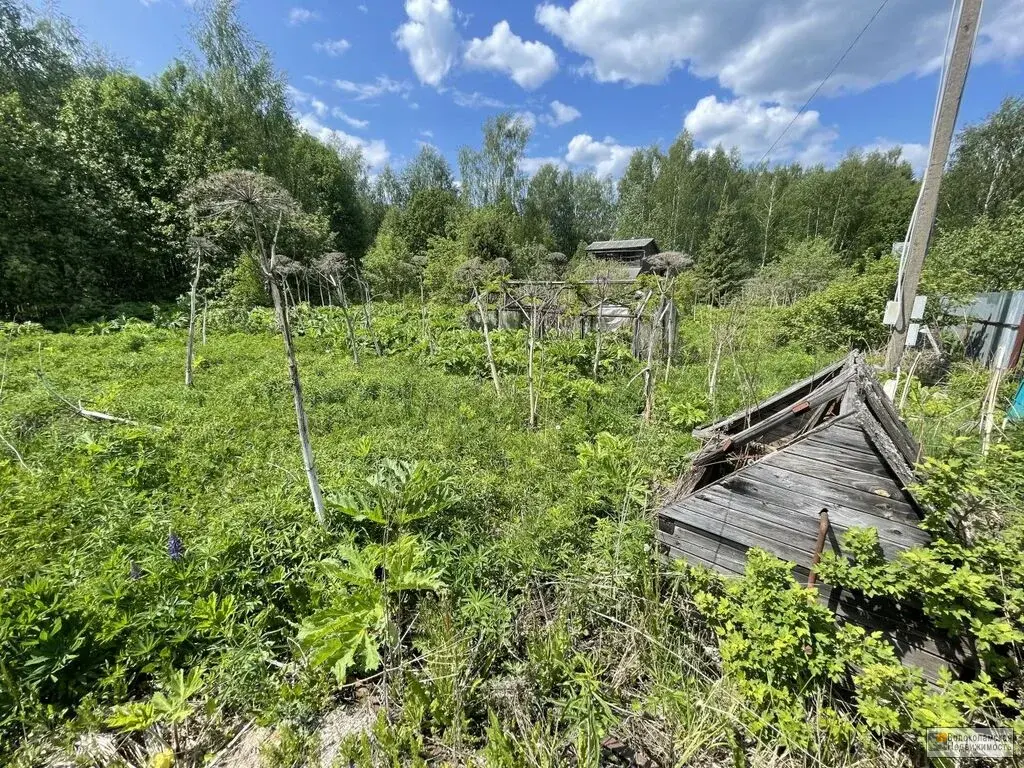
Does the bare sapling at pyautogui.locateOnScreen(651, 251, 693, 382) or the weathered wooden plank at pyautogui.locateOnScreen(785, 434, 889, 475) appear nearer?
the weathered wooden plank at pyautogui.locateOnScreen(785, 434, 889, 475)

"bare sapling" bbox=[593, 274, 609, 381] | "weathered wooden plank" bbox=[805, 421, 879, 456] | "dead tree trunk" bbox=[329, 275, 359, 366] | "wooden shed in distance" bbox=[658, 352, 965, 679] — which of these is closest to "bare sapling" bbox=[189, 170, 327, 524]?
"wooden shed in distance" bbox=[658, 352, 965, 679]

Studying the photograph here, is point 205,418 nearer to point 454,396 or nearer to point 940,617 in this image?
point 454,396

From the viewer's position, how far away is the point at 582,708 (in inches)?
76.3

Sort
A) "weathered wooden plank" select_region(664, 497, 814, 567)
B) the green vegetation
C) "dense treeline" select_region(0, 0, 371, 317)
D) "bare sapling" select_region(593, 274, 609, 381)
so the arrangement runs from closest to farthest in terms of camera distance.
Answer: the green vegetation
"weathered wooden plank" select_region(664, 497, 814, 567)
"bare sapling" select_region(593, 274, 609, 381)
"dense treeline" select_region(0, 0, 371, 317)

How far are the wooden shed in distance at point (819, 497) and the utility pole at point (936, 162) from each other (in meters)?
3.13

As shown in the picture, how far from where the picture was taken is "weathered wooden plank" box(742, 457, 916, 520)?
2.03 meters

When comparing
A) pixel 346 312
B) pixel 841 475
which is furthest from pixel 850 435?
pixel 346 312

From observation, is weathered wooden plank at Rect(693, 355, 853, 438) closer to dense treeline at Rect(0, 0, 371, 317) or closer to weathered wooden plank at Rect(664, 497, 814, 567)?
weathered wooden plank at Rect(664, 497, 814, 567)

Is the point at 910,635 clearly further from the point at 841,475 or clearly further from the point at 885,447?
the point at 885,447

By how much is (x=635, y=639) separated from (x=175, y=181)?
2267 cm

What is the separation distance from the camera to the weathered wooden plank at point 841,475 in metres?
2.03

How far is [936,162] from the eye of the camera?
4.34m

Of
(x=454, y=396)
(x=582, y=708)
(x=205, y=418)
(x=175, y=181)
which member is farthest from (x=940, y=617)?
(x=175, y=181)

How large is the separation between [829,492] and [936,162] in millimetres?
4741
